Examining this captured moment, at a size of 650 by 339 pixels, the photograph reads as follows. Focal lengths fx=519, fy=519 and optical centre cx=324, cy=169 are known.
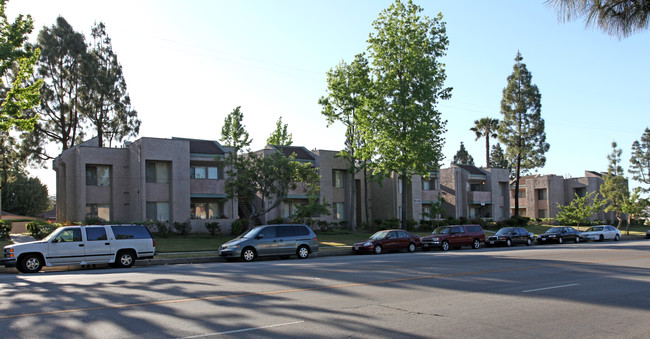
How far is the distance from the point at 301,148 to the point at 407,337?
129 ft

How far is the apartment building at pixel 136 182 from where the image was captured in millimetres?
36750

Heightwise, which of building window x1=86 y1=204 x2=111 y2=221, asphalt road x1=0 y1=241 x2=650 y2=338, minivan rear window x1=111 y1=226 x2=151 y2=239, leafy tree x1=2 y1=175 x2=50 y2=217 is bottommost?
asphalt road x1=0 y1=241 x2=650 y2=338

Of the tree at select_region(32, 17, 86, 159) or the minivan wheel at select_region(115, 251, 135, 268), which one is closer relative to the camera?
the minivan wheel at select_region(115, 251, 135, 268)

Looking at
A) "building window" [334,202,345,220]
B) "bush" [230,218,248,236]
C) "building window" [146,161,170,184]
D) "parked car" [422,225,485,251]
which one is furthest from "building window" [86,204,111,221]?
"parked car" [422,225,485,251]

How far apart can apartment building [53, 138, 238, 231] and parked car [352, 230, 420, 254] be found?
13366 mm

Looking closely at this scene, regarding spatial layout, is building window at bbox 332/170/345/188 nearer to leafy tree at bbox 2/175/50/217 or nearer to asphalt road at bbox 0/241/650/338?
asphalt road at bbox 0/241/650/338

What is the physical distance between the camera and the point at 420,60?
37.3 m

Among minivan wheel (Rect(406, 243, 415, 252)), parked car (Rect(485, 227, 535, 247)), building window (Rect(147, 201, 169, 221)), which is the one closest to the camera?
minivan wheel (Rect(406, 243, 415, 252))

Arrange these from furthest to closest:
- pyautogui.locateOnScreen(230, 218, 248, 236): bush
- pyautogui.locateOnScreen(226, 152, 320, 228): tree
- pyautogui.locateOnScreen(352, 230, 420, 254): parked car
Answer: pyautogui.locateOnScreen(230, 218, 248, 236): bush → pyautogui.locateOnScreen(226, 152, 320, 228): tree → pyautogui.locateOnScreen(352, 230, 420, 254): parked car

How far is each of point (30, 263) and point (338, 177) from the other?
1218 inches

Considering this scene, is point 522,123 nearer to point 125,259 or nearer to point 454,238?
point 454,238

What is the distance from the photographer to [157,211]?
37.7 meters

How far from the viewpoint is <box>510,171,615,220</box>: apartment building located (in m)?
66.2

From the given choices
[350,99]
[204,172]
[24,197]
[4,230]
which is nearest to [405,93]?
[350,99]
